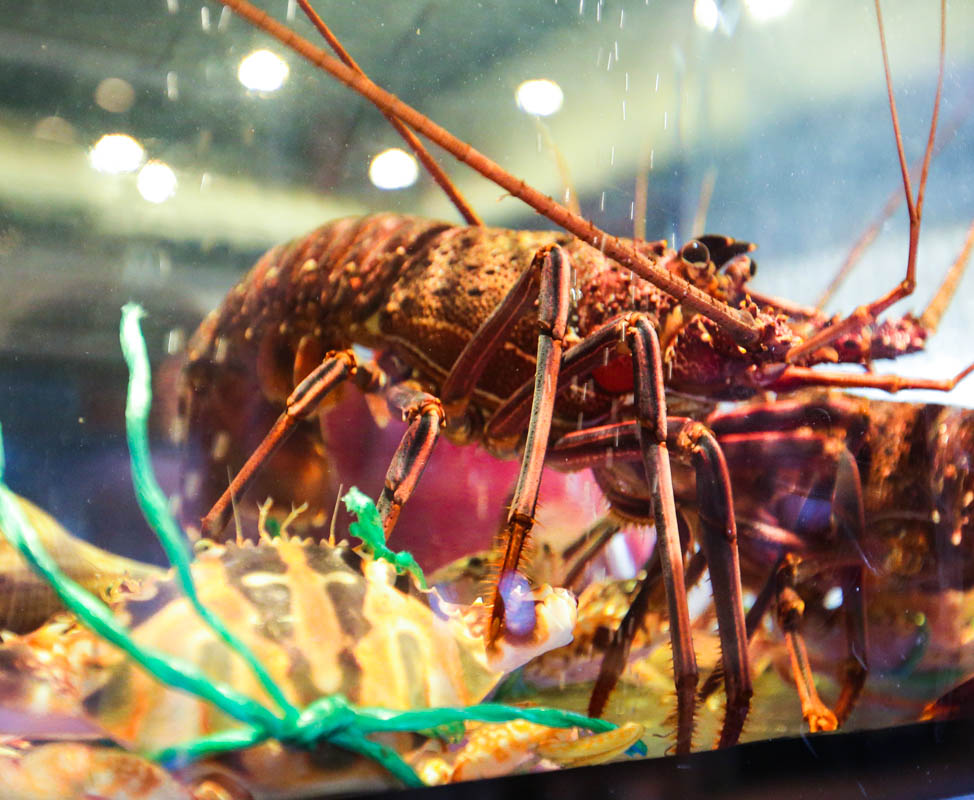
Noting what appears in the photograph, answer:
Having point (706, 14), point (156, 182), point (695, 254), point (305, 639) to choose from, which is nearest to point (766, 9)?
point (706, 14)

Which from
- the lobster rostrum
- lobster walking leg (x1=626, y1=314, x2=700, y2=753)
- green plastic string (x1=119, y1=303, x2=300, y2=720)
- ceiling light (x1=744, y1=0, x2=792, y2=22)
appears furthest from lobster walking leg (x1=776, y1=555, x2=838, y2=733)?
ceiling light (x1=744, y1=0, x2=792, y2=22)

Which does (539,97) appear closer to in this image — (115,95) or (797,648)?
(115,95)

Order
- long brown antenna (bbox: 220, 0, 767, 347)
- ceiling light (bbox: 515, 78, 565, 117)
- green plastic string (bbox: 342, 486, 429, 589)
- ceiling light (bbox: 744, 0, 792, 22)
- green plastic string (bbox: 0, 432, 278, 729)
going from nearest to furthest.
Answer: green plastic string (bbox: 0, 432, 278, 729)
green plastic string (bbox: 342, 486, 429, 589)
long brown antenna (bbox: 220, 0, 767, 347)
ceiling light (bbox: 515, 78, 565, 117)
ceiling light (bbox: 744, 0, 792, 22)

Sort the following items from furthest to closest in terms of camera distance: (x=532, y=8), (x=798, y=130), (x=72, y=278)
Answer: (x=798, y=130)
(x=532, y=8)
(x=72, y=278)

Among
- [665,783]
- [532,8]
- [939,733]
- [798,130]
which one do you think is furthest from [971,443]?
[532,8]

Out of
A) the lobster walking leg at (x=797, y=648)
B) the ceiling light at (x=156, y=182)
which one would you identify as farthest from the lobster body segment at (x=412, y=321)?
the lobster walking leg at (x=797, y=648)

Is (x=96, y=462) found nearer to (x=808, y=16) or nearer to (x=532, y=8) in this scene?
(x=532, y=8)

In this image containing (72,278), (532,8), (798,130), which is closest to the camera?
(72,278)

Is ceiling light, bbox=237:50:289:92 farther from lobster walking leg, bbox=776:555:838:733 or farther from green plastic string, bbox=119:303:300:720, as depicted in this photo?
lobster walking leg, bbox=776:555:838:733
